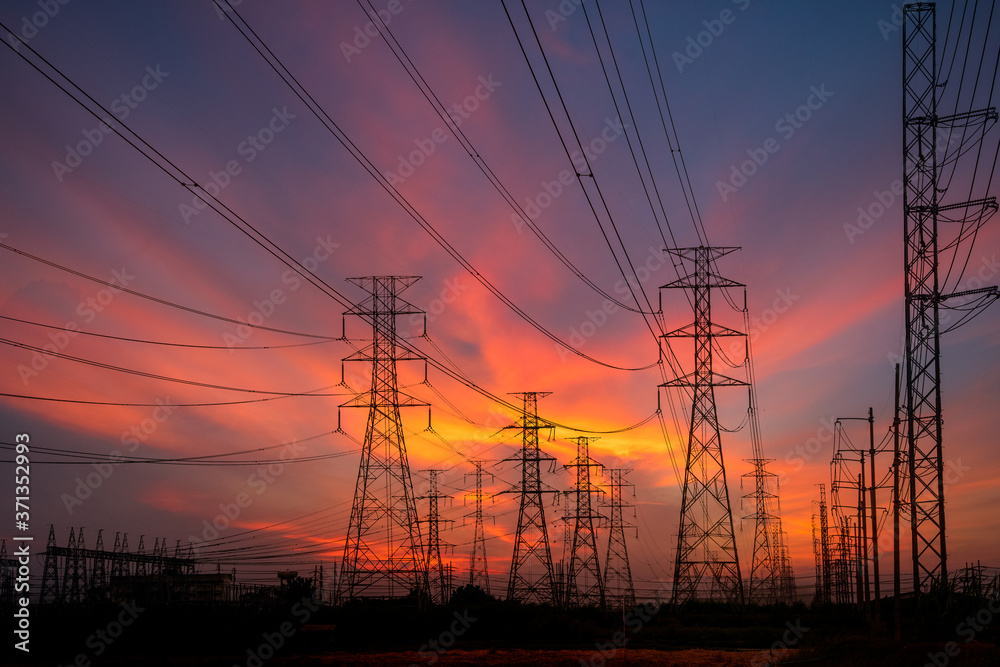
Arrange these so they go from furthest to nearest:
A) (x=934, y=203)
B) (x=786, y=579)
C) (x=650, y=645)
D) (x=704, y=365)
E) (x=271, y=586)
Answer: (x=786, y=579)
(x=271, y=586)
(x=704, y=365)
(x=650, y=645)
(x=934, y=203)

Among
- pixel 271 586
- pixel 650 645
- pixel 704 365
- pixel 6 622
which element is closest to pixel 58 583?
pixel 271 586

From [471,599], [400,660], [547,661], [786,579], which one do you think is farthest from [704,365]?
[786,579]

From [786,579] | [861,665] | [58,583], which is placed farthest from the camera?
[786,579]

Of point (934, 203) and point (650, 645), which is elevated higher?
point (934, 203)

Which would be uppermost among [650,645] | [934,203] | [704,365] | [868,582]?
[934,203]

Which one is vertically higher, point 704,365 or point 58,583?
point 704,365

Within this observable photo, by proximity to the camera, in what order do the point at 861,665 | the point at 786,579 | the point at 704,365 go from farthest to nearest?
the point at 786,579, the point at 704,365, the point at 861,665

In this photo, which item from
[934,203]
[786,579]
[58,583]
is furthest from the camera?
[786,579]

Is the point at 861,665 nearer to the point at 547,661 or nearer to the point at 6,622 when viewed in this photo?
the point at 547,661

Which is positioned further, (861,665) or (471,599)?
(471,599)

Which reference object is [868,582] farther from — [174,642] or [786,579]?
[786,579]
